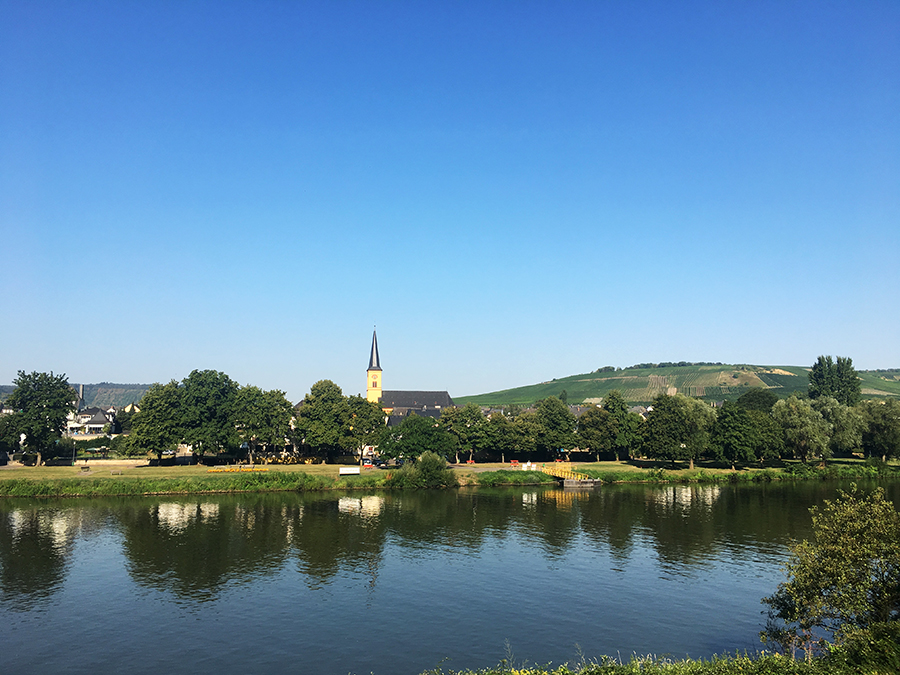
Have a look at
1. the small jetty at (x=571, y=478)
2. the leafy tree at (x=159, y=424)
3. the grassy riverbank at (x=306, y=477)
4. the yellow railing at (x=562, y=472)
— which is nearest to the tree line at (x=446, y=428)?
the leafy tree at (x=159, y=424)

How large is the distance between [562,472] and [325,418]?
134 feet

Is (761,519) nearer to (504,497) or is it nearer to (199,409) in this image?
(504,497)

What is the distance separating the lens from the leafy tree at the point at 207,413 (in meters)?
102

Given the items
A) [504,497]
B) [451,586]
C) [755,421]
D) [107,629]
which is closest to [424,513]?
[504,497]

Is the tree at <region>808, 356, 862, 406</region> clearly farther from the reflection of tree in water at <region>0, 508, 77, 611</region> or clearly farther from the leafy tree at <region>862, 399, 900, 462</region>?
the reflection of tree in water at <region>0, 508, 77, 611</region>

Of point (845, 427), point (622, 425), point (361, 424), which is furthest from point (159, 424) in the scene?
point (845, 427)

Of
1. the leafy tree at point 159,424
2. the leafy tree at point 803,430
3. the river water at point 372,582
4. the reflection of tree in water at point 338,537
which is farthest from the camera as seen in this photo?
the leafy tree at point 803,430

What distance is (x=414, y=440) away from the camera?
102m

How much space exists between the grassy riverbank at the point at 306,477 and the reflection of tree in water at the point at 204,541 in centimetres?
653

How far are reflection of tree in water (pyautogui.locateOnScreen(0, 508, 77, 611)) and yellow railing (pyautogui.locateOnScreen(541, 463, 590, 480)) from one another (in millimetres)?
64995

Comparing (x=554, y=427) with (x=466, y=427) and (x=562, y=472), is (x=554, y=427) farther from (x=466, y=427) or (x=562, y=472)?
(x=562, y=472)

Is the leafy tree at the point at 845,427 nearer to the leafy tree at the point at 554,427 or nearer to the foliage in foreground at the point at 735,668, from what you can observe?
the leafy tree at the point at 554,427

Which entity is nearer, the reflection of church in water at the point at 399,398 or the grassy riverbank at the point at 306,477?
the grassy riverbank at the point at 306,477

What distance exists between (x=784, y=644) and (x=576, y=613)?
13.8m
